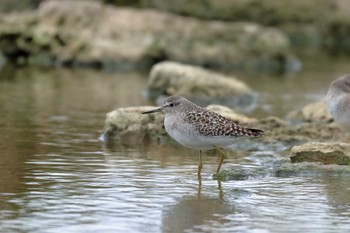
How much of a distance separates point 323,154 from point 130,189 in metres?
2.84

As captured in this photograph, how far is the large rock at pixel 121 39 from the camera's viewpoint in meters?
25.8

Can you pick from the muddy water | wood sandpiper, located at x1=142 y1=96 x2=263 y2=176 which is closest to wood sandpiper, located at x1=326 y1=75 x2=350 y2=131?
the muddy water

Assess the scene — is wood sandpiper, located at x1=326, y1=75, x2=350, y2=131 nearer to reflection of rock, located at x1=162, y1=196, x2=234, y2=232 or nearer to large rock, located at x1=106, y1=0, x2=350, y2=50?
reflection of rock, located at x1=162, y1=196, x2=234, y2=232

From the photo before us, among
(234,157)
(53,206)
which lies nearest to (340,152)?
(234,157)

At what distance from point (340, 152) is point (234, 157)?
5.96 feet

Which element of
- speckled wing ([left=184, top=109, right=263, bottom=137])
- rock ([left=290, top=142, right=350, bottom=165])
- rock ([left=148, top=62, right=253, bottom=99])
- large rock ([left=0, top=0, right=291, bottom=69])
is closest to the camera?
speckled wing ([left=184, top=109, right=263, bottom=137])

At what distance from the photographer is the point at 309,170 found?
38.9ft

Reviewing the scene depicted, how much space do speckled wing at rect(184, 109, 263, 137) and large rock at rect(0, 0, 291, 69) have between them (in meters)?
14.2

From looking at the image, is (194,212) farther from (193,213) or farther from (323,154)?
(323,154)

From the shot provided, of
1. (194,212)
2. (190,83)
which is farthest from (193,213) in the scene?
(190,83)

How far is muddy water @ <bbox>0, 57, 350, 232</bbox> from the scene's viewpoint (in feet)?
30.1

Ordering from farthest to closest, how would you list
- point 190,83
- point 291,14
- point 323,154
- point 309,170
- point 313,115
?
point 291,14 → point 190,83 → point 313,115 → point 323,154 → point 309,170

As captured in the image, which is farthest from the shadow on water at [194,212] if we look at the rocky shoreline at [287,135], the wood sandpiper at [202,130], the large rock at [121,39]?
the large rock at [121,39]

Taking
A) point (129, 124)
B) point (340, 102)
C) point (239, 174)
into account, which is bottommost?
point (239, 174)
